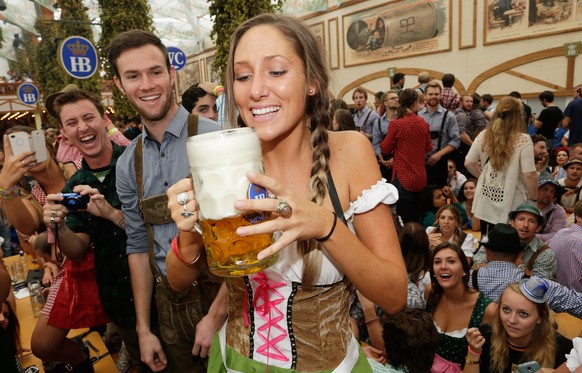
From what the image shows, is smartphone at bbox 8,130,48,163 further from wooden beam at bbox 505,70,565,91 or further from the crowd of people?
wooden beam at bbox 505,70,565,91

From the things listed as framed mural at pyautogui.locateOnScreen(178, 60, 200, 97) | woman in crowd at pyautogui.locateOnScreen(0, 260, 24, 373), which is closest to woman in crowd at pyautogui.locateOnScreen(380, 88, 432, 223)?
woman in crowd at pyautogui.locateOnScreen(0, 260, 24, 373)

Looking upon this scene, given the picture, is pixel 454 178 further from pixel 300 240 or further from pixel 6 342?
pixel 6 342

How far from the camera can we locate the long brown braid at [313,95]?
0.99 m

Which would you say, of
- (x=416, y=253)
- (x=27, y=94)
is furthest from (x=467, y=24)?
(x=27, y=94)

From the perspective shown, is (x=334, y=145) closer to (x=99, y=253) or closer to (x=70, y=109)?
(x=99, y=253)

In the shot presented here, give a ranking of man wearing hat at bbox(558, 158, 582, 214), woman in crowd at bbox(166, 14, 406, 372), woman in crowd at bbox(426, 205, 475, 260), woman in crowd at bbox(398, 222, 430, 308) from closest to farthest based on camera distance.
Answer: woman in crowd at bbox(166, 14, 406, 372)
woman in crowd at bbox(398, 222, 430, 308)
woman in crowd at bbox(426, 205, 475, 260)
man wearing hat at bbox(558, 158, 582, 214)

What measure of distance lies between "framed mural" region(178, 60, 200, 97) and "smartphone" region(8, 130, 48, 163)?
21712 millimetres

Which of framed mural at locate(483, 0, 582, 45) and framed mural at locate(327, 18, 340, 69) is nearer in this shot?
framed mural at locate(483, 0, 582, 45)

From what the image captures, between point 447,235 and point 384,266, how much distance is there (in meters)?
3.07

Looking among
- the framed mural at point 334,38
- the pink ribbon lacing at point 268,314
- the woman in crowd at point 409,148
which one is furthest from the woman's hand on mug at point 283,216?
the framed mural at point 334,38

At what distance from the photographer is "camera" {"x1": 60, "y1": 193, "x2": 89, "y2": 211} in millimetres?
1762

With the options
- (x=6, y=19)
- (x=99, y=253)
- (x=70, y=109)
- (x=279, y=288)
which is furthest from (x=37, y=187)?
(x=6, y=19)

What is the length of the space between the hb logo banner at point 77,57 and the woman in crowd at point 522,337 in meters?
6.46

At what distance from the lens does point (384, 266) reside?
3.02 feet
